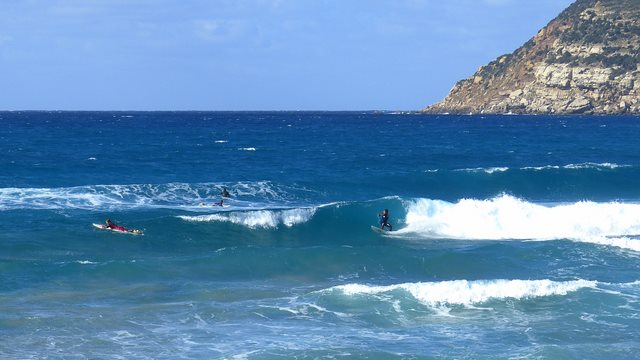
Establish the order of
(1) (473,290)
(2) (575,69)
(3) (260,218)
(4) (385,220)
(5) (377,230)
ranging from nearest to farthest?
(1) (473,290) < (4) (385,220) < (5) (377,230) < (3) (260,218) < (2) (575,69)

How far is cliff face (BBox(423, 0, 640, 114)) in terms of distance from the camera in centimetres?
13588

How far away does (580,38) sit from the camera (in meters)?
143

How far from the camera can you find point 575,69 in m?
135

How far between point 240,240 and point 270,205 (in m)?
7.89

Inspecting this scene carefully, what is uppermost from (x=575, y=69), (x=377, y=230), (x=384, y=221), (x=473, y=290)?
(x=575, y=69)

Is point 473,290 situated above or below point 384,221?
below

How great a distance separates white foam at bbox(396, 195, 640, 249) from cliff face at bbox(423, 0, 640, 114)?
105 metres

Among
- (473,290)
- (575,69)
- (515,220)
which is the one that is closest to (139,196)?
(515,220)

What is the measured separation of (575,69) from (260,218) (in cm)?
11188

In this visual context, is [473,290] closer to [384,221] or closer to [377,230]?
[384,221]

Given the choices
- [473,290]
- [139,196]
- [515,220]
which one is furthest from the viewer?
[139,196]

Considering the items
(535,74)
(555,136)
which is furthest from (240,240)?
(535,74)

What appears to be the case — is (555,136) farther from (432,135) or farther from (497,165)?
(497,165)

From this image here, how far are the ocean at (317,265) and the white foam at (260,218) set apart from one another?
3.0 inches
